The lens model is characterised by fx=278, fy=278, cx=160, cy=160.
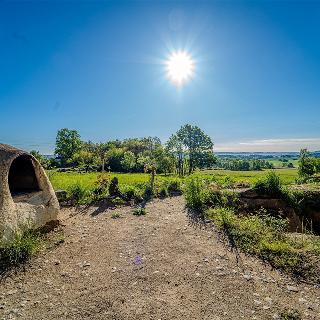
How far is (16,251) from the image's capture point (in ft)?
20.4

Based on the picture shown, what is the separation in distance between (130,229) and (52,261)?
115 inches

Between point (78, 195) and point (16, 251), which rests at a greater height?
point (78, 195)

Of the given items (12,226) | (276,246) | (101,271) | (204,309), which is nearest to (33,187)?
(12,226)

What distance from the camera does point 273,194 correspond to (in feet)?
42.1

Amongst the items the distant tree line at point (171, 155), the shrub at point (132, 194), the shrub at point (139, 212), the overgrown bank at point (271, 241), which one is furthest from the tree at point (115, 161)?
the overgrown bank at point (271, 241)

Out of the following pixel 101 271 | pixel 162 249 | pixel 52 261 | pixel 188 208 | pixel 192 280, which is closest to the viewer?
pixel 192 280

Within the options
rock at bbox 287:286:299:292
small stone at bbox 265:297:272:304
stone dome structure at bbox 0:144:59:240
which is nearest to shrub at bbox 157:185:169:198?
stone dome structure at bbox 0:144:59:240

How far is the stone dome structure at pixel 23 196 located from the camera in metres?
6.70

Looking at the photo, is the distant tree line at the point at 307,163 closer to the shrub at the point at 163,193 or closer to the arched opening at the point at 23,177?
the shrub at the point at 163,193

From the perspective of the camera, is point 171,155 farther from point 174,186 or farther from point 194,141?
point 174,186

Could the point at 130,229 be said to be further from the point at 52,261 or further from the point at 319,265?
the point at 319,265

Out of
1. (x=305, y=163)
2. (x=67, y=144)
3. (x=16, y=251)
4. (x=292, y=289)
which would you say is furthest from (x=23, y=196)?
(x=67, y=144)

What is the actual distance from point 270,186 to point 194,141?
54785 mm

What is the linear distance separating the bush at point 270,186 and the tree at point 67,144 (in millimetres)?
67255
